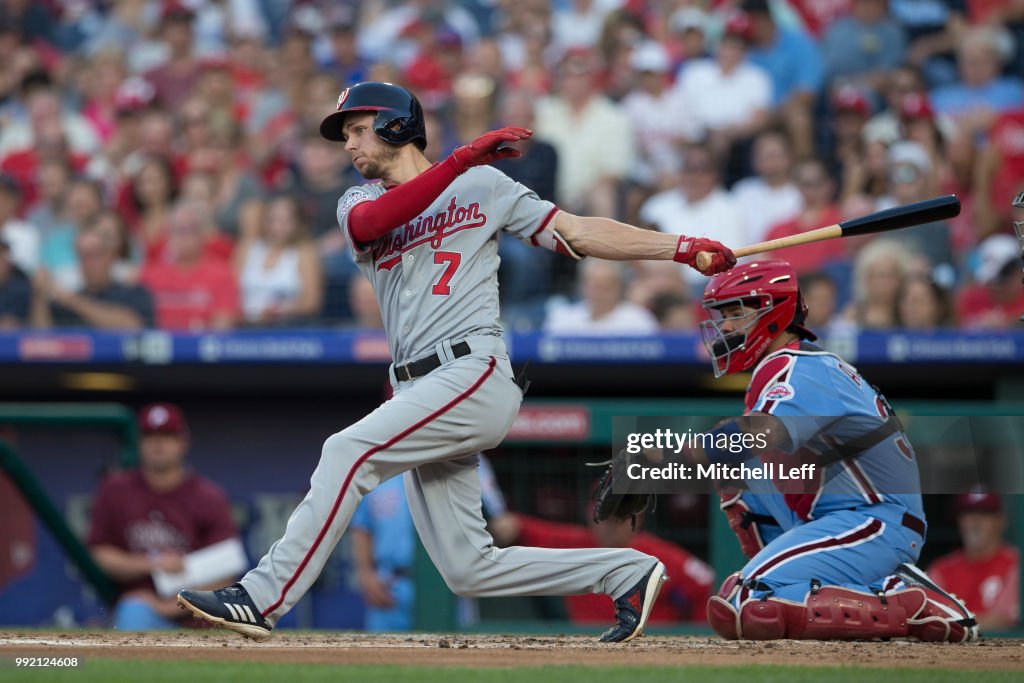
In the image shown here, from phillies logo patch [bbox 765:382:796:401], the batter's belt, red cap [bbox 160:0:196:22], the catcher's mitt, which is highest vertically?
red cap [bbox 160:0:196:22]

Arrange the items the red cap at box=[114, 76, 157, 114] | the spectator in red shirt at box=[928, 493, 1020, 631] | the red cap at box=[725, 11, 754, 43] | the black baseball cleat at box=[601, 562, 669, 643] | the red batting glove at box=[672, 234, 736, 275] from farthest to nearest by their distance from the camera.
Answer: the red cap at box=[114, 76, 157, 114], the red cap at box=[725, 11, 754, 43], the spectator in red shirt at box=[928, 493, 1020, 631], the black baseball cleat at box=[601, 562, 669, 643], the red batting glove at box=[672, 234, 736, 275]

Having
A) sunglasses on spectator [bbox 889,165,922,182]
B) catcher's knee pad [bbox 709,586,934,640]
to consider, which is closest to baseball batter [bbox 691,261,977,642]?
catcher's knee pad [bbox 709,586,934,640]

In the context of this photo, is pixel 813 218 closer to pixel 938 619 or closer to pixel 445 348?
pixel 938 619

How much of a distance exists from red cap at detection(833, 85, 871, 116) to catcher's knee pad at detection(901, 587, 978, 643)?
16.4 feet

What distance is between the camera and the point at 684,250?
415 cm

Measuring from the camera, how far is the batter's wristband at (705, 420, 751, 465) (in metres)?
4.41

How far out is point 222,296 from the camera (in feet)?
28.5

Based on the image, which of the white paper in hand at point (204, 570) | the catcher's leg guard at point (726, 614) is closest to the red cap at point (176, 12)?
the white paper in hand at point (204, 570)

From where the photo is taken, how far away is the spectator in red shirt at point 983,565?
6.66 metres

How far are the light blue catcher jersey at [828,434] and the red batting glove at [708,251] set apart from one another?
59 centimetres

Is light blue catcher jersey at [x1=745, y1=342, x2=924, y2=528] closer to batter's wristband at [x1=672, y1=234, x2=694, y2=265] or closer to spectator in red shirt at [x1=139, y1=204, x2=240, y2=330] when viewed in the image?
batter's wristband at [x1=672, y1=234, x2=694, y2=265]

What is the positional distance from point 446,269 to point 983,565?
3759mm

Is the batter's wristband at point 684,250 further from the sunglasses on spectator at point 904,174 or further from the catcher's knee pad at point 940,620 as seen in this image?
the sunglasses on spectator at point 904,174

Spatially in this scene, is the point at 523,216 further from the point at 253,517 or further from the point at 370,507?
the point at 253,517
